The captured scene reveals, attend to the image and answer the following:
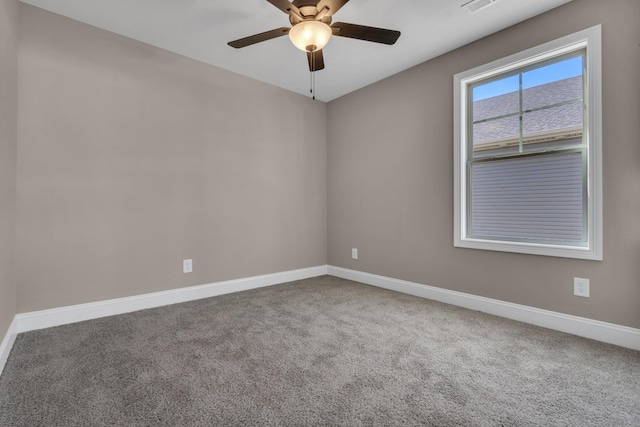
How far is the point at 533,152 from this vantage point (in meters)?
2.48

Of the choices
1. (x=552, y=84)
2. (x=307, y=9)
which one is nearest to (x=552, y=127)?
(x=552, y=84)

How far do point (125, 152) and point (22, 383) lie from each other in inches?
73.2

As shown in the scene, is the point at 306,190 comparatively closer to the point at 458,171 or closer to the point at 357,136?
the point at 357,136

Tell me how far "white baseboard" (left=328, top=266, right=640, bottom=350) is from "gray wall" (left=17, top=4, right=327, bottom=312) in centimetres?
164

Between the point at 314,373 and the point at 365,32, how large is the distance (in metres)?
2.19

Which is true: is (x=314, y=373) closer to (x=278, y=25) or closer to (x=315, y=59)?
(x=315, y=59)

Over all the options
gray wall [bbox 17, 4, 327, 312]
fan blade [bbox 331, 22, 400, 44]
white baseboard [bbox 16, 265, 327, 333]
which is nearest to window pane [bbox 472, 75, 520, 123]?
fan blade [bbox 331, 22, 400, 44]

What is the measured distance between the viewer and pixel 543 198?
7.99 ft

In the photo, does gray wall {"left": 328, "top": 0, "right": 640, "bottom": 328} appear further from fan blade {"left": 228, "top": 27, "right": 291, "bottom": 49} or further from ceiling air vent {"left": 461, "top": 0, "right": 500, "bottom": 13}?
fan blade {"left": 228, "top": 27, "right": 291, "bottom": 49}

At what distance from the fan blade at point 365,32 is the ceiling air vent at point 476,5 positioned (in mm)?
774

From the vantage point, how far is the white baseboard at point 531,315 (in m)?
2.04

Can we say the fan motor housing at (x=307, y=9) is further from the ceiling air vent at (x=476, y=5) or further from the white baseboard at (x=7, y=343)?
the white baseboard at (x=7, y=343)

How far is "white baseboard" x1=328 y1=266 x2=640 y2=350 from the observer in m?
2.04

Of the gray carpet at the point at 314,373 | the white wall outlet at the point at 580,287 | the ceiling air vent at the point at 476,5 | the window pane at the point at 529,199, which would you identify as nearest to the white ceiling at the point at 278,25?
the ceiling air vent at the point at 476,5
